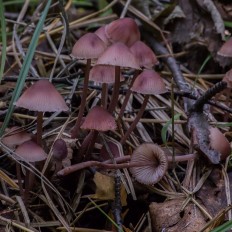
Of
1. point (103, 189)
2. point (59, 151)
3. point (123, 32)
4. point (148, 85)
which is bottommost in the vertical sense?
point (103, 189)

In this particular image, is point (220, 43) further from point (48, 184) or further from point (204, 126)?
point (48, 184)

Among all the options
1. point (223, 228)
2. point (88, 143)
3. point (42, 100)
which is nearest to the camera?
point (223, 228)

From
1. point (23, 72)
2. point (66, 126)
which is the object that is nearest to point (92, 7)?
point (66, 126)

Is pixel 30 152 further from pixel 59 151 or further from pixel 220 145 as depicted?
pixel 220 145

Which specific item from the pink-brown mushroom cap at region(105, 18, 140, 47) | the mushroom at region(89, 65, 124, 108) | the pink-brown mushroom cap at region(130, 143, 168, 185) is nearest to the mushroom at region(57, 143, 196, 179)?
the pink-brown mushroom cap at region(130, 143, 168, 185)

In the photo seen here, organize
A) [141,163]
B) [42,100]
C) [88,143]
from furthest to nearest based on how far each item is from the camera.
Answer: [88,143] → [141,163] → [42,100]

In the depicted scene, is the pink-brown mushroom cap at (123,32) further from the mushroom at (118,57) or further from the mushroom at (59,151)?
the mushroom at (59,151)

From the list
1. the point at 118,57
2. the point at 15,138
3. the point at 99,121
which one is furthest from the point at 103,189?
the point at 118,57
